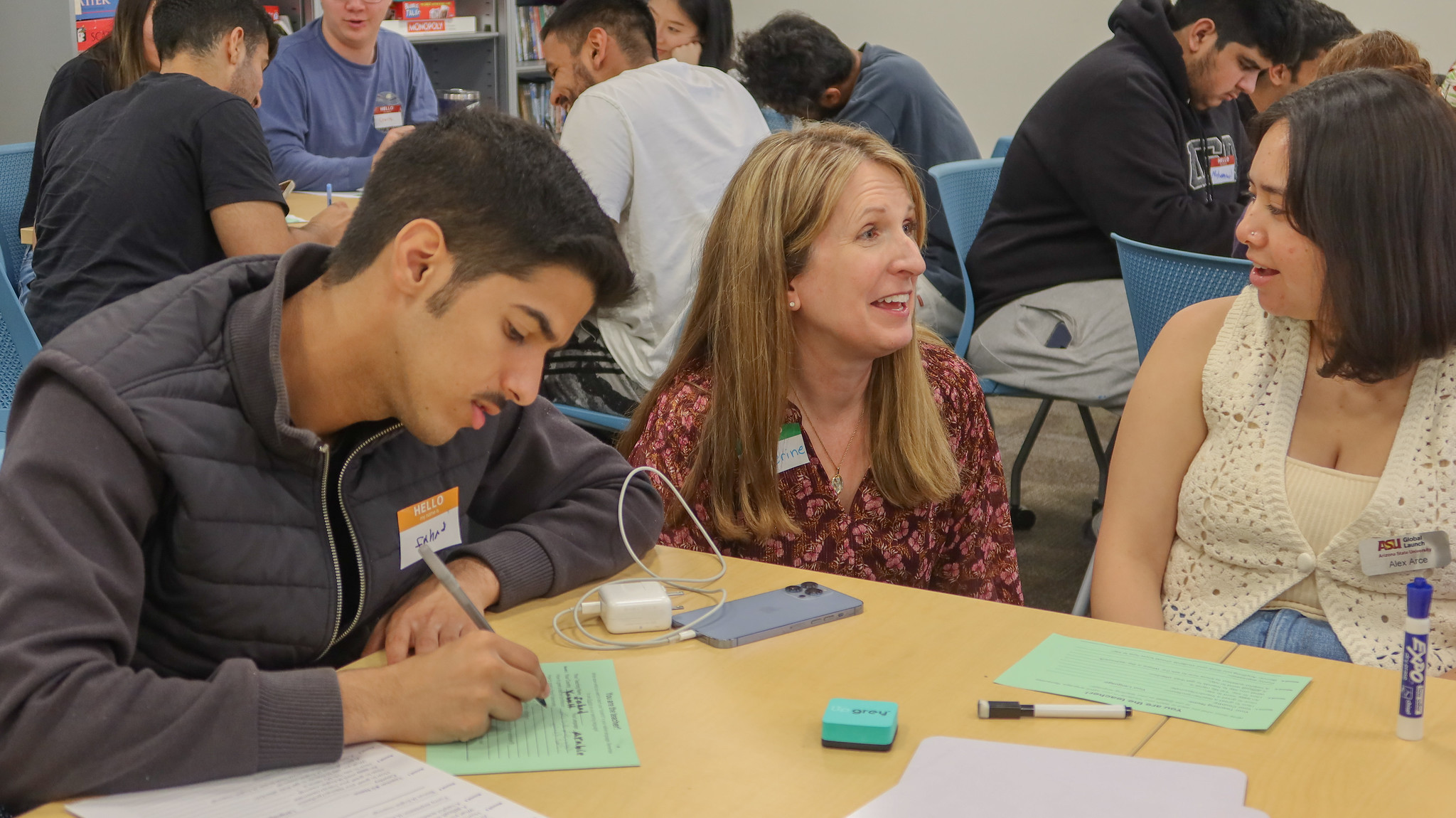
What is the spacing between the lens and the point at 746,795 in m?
1.04

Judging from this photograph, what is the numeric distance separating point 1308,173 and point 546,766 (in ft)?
4.05

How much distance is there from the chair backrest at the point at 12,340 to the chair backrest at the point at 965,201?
219 cm

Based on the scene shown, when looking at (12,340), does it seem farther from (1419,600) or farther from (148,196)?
(1419,600)

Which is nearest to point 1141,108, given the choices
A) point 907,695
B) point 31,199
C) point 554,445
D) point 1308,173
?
point 1308,173

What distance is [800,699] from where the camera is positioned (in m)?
1.21

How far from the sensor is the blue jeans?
1.65m

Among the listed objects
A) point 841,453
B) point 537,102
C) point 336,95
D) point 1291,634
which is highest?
point 336,95

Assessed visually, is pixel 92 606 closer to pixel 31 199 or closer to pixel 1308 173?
pixel 1308 173

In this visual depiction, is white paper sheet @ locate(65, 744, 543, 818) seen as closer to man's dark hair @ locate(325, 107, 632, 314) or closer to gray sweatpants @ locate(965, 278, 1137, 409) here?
man's dark hair @ locate(325, 107, 632, 314)

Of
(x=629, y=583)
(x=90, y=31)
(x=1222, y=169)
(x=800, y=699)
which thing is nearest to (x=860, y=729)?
(x=800, y=699)

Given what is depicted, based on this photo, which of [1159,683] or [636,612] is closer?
[1159,683]

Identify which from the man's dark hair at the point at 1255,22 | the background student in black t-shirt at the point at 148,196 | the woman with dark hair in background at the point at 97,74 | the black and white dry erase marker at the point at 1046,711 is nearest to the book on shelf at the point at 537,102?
the woman with dark hair in background at the point at 97,74

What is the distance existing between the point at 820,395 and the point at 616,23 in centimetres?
191

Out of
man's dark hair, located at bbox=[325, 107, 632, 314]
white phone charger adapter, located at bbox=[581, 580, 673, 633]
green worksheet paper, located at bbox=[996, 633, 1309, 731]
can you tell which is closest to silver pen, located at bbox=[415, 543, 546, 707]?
white phone charger adapter, located at bbox=[581, 580, 673, 633]
